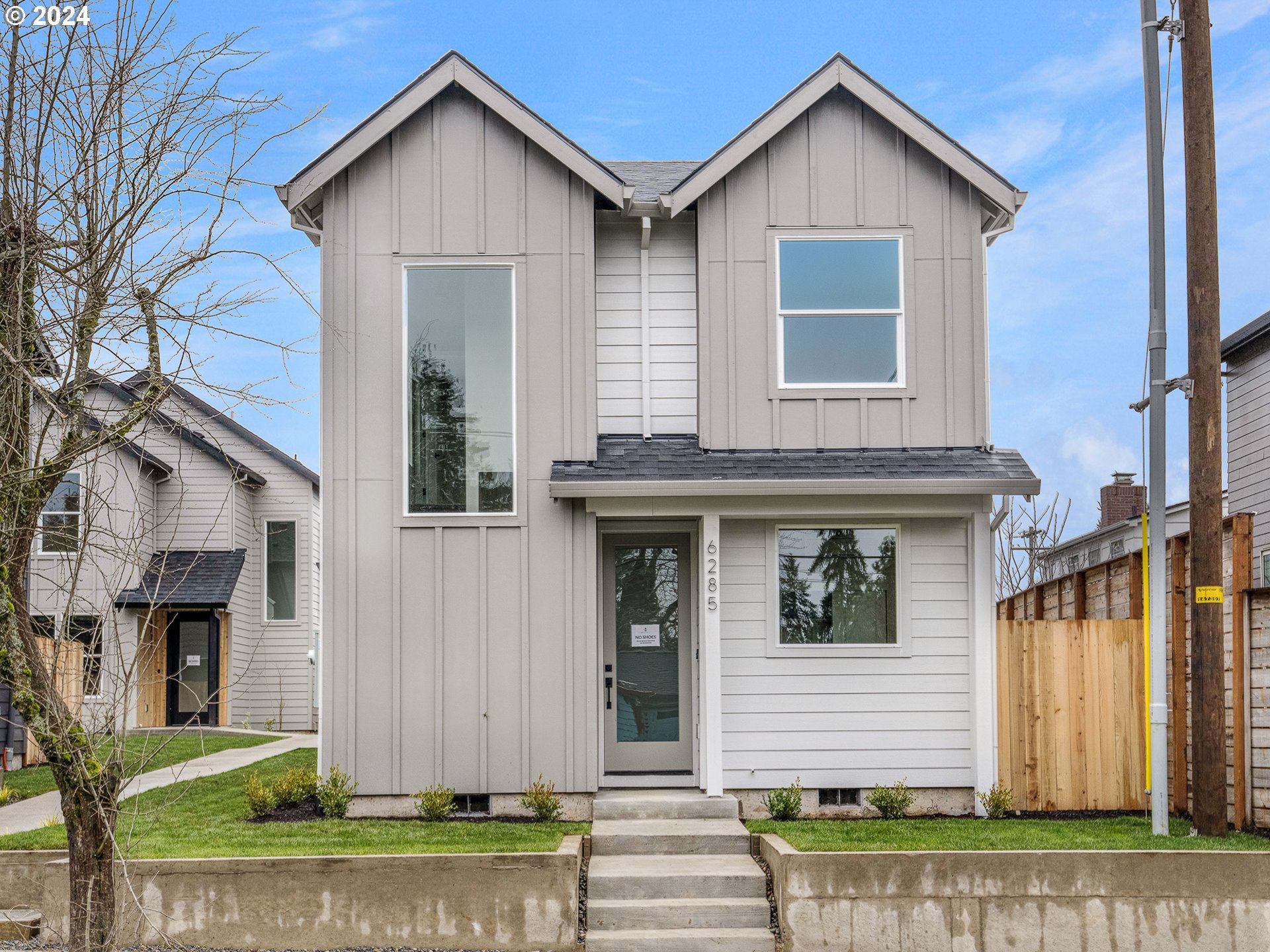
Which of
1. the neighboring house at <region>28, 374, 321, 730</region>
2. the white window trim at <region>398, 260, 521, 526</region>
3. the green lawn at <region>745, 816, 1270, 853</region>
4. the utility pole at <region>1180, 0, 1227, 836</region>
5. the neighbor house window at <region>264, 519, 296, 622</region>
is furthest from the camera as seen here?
the neighbor house window at <region>264, 519, 296, 622</region>

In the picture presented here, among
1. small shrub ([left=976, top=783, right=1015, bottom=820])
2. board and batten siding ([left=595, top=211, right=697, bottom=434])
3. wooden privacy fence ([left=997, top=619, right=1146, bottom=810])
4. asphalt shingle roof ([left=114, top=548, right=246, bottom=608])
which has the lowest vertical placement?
small shrub ([left=976, top=783, right=1015, bottom=820])

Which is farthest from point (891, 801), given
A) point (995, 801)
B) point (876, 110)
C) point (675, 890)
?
point (876, 110)

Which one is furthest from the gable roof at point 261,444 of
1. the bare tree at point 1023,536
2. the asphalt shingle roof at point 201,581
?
the bare tree at point 1023,536

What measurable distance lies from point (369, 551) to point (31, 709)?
207 inches

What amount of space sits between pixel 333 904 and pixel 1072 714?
23.1ft

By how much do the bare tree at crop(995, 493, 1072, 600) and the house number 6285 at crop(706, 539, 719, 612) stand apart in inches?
1258

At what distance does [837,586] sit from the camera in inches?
474

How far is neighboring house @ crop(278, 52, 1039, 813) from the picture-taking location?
38.1 ft

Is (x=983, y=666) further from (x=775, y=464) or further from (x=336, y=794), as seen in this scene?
(x=336, y=794)

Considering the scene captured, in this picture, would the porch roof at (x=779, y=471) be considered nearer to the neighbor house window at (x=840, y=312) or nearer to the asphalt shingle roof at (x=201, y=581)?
the neighbor house window at (x=840, y=312)

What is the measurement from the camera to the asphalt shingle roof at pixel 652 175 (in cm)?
1289

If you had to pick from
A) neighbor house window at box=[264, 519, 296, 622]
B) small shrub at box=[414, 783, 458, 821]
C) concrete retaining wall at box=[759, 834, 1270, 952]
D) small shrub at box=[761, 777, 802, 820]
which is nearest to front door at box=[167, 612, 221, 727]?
neighbor house window at box=[264, 519, 296, 622]

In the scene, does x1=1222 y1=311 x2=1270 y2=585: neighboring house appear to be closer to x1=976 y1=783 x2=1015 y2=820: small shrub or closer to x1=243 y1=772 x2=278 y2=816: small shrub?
x1=976 y1=783 x2=1015 y2=820: small shrub

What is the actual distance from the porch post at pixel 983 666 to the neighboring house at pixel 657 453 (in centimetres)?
3
